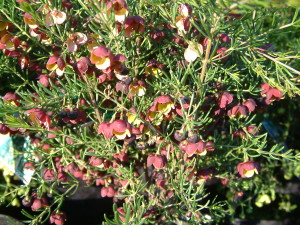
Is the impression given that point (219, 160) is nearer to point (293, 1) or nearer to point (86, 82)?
point (86, 82)

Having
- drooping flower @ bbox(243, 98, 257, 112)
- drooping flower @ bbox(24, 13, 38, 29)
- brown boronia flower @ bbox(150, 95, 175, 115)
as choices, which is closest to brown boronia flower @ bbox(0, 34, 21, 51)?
drooping flower @ bbox(24, 13, 38, 29)

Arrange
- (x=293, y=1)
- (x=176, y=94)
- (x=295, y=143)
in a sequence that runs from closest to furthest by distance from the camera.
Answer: (x=293, y=1) < (x=176, y=94) < (x=295, y=143)

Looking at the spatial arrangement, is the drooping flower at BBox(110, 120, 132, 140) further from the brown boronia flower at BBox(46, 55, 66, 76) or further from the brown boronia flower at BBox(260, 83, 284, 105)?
the brown boronia flower at BBox(260, 83, 284, 105)

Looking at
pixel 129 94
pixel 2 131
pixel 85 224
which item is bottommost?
pixel 85 224

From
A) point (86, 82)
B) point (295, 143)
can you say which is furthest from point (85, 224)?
point (295, 143)

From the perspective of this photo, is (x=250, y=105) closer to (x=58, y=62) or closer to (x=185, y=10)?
(x=185, y=10)

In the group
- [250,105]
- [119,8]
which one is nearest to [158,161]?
[250,105]

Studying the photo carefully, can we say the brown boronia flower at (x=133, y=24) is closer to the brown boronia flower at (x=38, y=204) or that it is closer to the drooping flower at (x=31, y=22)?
the drooping flower at (x=31, y=22)
